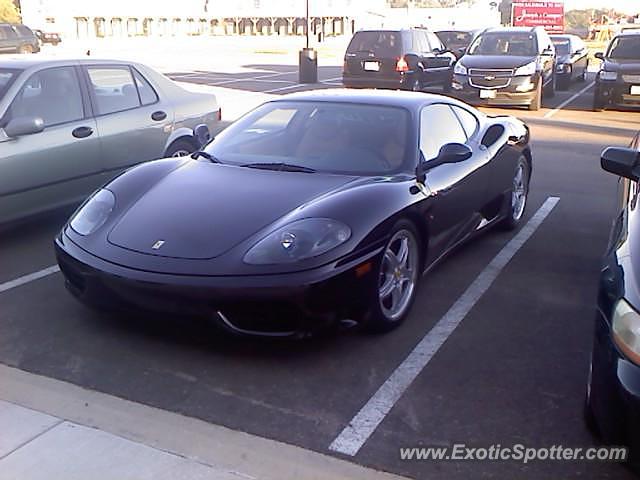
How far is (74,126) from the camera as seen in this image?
20.8ft

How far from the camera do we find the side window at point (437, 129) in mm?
5230

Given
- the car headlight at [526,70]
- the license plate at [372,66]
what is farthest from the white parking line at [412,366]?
the license plate at [372,66]

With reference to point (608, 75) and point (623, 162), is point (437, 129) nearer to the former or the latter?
point (623, 162)

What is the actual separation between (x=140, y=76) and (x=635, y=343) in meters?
5.71

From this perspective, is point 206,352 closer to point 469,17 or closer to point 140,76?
point 140,76

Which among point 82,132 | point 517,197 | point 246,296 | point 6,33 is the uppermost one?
point 82,132

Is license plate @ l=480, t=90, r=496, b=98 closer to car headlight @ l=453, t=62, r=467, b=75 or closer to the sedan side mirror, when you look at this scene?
car headlight @ l=453, t=62, r=467, b=75

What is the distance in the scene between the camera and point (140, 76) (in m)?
7.31

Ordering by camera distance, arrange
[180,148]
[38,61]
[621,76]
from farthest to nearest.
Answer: [621,76] → [180,148] → [38,61]

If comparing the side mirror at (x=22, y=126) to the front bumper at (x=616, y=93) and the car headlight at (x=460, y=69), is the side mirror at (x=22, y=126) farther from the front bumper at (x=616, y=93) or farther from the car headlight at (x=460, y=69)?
the front bumper at (x=616, y=93)

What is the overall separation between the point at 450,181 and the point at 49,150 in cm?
318

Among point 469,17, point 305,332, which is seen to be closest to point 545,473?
point 305,332

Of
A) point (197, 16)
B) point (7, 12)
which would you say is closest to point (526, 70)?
point (7, 12)

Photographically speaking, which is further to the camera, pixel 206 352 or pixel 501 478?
pixel 206 352
